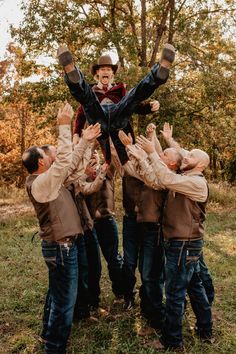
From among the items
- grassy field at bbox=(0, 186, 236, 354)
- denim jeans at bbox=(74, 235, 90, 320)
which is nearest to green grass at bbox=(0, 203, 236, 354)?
grassy field at bbox=(0, 186, 236, 354)

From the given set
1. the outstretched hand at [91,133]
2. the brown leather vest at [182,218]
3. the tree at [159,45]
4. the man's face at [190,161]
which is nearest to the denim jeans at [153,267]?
the brown leather vest at [182,218]

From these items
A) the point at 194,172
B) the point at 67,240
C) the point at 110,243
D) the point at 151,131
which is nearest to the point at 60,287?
the point at 67,240

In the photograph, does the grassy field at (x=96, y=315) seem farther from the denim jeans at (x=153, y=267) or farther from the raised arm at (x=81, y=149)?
the raised arm at (x=81, y=149)

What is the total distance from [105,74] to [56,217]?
7.50 feet

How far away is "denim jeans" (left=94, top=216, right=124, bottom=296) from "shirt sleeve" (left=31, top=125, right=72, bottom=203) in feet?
5.58

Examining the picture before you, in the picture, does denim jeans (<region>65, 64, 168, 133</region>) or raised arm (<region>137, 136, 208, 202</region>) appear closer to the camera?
raised arm (<region>137, 136, 208, 202</region>)

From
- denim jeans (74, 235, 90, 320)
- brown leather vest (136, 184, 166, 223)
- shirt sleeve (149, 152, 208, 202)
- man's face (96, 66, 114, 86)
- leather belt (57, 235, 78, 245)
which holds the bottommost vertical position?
denim jeans (74, 235, 90, 320)

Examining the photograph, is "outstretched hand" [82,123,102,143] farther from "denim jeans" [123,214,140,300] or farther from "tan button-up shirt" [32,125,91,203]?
"denim jeans" [123,214,140,300]

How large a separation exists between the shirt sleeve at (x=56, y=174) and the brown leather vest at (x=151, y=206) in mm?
1176

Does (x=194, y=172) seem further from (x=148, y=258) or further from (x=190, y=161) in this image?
(x=148, y=258)

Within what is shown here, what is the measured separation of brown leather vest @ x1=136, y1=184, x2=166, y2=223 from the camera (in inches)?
174

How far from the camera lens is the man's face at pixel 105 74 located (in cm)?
525

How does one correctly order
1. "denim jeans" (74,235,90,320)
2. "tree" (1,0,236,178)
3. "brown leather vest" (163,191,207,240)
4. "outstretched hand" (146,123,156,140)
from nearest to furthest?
"brown leather vest" (163,191,207,240) → "denim jeans" (74,235,90,320) → "outstretched hand" (146,123,156,140) → "tree" (1,0,236,178)

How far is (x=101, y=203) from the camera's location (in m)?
5.26
